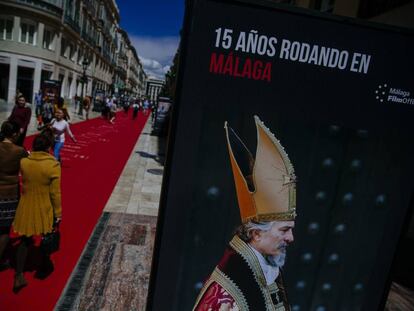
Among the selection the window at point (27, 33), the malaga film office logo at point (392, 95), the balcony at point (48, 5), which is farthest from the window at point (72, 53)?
the malaga film office logo at point (392, 95)

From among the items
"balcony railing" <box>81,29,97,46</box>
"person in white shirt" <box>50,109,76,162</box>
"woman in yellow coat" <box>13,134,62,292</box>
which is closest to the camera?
"woman in yellow coat" <box>13,134,62,292</box>

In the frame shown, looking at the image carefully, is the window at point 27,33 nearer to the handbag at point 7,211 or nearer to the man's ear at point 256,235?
the handbag at point 7,211

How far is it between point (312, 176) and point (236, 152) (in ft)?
1.26

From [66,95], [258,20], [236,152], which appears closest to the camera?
[258,20]

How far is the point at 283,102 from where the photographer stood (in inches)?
55.7

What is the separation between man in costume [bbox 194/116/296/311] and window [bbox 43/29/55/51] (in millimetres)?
38712

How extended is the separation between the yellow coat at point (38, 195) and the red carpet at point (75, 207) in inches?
25.8

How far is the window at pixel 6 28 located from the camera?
31.8 m

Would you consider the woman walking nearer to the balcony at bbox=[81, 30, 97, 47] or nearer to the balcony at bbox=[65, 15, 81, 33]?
the balcony at bbox=[65, 15, 81, 33]

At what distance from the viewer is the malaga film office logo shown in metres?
Answer: 1.46

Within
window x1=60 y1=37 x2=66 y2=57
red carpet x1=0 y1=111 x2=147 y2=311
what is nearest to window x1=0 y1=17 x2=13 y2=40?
window x1=60 y1=37 x2=66 y2=57

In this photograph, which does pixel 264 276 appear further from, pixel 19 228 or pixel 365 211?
pixel 19 228

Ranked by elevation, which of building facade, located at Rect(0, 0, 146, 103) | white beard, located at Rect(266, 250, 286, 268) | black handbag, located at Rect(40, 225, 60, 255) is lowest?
black handbag, located at Rect(40, 225, 60, 255)

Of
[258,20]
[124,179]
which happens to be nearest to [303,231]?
[258,20]
